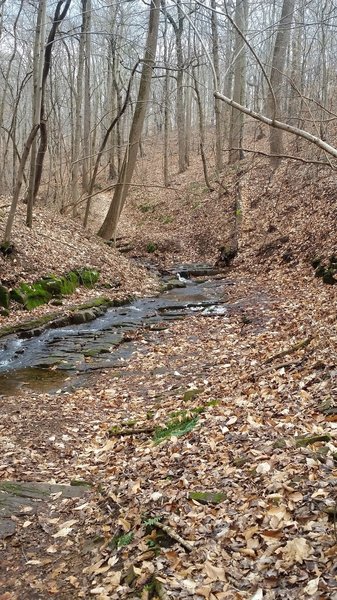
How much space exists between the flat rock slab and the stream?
3.02m

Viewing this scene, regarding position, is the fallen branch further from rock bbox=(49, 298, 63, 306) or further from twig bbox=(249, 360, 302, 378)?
rock bbox=(49, 298, 63, 306)

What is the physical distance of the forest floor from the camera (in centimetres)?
343

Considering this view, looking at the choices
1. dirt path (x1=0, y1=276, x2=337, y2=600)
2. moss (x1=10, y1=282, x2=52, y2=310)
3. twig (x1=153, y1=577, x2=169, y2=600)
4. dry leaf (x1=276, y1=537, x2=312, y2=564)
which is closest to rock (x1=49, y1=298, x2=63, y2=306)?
moss (x1=10, y1=282, x2=52, y2=310)

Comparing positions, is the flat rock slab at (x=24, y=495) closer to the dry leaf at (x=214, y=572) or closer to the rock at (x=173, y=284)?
the dry leaf at (x=214, y=572)

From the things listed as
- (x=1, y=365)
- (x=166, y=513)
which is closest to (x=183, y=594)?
(x=166, y=513)

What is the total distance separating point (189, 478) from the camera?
461 cm

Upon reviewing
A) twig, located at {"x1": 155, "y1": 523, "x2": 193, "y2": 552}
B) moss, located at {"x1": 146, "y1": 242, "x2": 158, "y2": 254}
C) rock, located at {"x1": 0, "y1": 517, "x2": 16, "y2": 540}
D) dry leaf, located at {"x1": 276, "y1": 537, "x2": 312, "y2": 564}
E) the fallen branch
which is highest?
moss, located at {"x1": 146, "y1": 242, "x2": 158, "y2": 254}

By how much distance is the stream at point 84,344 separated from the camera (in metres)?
8.69

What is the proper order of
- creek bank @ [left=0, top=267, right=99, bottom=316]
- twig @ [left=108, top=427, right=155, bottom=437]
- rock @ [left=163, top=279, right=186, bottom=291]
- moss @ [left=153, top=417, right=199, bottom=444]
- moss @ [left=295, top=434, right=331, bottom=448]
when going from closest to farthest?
moss @ [left=295, top=434, right=331, bottom=448] → moss @ [left=153, top=417, right=199, bottom=444] → twig @ [left=108, top=427, right=155, bottom=437] → creek bank @ [left=0, top=267, right=99, bottom=316] → rock @ [left=163, top=279, right=186, bottom=291]

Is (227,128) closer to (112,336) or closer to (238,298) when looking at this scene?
(238,298)

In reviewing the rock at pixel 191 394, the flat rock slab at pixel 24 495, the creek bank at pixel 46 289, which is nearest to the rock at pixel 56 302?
the creek bank at pixel 46 289

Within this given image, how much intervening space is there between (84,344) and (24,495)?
5.44 metres

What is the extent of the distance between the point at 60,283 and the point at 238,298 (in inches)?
183

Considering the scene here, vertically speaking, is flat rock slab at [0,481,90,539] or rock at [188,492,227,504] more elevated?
rock at [188,492,227,504]
